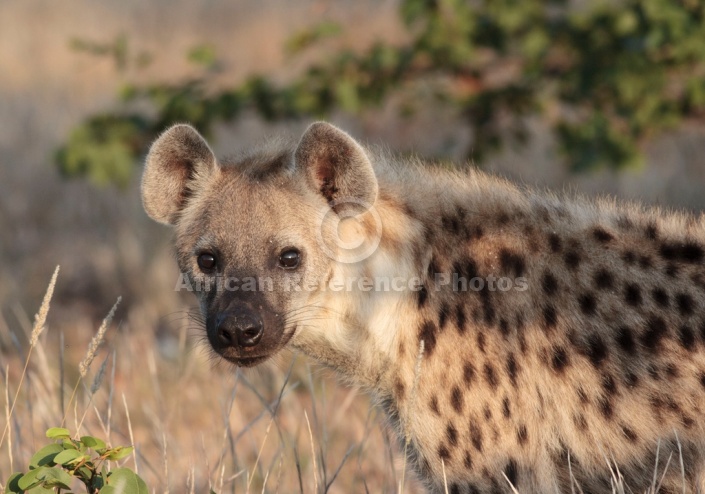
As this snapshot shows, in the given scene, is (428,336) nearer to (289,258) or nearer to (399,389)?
(399,389)

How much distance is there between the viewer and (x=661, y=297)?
324 cm

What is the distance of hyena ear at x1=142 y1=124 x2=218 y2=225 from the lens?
370 centimetres

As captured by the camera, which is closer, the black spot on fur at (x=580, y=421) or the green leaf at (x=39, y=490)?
the green leaf at (x=39, y=490)

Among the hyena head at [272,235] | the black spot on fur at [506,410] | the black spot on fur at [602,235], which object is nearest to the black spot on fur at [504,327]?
the black spot on fur at [506,410]

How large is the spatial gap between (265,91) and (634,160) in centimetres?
218

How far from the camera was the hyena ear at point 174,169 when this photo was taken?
12.1 ft

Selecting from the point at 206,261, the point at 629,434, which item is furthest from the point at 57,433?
the point at 629,434

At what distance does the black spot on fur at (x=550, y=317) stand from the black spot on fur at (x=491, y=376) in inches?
9.6

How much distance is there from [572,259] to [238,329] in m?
1.15

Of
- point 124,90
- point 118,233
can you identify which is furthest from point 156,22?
point 124,90

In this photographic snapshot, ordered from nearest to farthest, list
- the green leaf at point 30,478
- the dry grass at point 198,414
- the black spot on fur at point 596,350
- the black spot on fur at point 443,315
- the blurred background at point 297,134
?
the green leaf at point 30,478 < the black spot on fur at point 596,350 < the black spot on fur at point 443,315 < the dry grass at point 198,414 < the blurred background at point 297,134

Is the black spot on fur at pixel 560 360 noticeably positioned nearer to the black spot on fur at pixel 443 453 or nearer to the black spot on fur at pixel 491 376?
the black spot on fur at pixel 491 376

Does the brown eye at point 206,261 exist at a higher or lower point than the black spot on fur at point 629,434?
higher

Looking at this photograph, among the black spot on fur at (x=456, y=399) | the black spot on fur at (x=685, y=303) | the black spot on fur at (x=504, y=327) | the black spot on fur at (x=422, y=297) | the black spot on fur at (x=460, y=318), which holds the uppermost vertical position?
the black spot on fur at (x=685, y=303)
